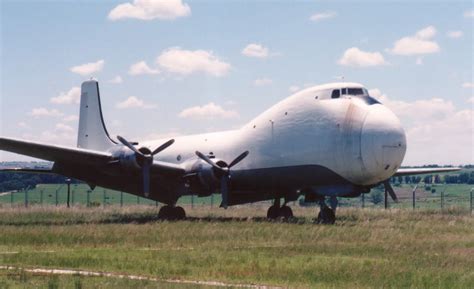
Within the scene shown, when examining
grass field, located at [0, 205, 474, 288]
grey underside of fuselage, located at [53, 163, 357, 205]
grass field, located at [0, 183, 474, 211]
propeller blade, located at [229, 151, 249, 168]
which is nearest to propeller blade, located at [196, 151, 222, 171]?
propeller blade, located at [229, 151, 249, 168]

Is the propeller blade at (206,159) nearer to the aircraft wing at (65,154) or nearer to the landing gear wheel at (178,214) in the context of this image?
the aircraft wing at (65,154)

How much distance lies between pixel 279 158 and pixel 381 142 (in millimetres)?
5460

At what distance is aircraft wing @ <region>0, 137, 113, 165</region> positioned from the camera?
32.4 m

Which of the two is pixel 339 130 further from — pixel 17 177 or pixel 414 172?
pixel 17 177

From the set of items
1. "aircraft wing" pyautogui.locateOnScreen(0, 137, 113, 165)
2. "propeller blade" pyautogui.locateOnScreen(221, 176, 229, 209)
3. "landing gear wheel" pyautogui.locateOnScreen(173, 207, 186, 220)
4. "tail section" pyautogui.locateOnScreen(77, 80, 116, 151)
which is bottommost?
"landing gear wheel" pyautogui.locateOnScreen(173, 207, 186, 220)

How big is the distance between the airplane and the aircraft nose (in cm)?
4

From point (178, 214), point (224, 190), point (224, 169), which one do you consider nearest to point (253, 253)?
point (224, 190)

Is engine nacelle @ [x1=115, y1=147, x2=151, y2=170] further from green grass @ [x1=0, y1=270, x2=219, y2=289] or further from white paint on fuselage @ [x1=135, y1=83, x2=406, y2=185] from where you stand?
green grass @ [x1=0, y1=270, x2=219, y2=289]

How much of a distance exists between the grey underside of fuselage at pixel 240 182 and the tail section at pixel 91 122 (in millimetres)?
5926

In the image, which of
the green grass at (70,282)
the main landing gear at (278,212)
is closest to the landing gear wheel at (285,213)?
the main landing gear at (278,212)

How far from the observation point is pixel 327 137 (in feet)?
106

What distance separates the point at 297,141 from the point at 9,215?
18304mm

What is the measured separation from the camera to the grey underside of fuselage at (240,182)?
3359 cm

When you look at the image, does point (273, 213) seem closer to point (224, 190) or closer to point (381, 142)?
point (224, 190)
